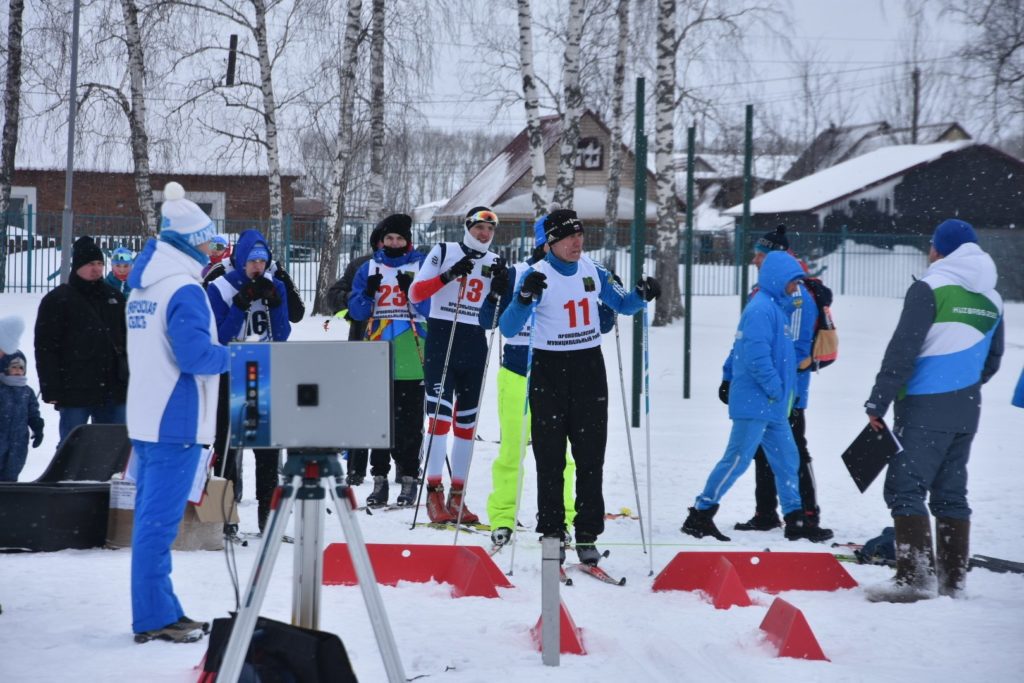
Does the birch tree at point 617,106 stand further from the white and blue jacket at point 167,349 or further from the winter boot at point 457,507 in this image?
the white and blue jacket at point 167,349

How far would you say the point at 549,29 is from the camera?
2525cm

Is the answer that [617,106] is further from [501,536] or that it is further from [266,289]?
[266,289]

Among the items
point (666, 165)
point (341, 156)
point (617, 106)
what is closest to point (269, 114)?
point (341, 156)

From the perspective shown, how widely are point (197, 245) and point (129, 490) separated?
199cm

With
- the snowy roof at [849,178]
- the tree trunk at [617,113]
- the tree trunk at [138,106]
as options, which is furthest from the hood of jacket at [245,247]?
the snowy roof at [849,178]

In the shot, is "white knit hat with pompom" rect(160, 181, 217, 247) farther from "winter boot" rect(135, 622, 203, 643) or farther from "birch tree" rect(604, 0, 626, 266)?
"birch tree" rect(604, 0, 626, 266)

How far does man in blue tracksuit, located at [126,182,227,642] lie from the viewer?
4.70m

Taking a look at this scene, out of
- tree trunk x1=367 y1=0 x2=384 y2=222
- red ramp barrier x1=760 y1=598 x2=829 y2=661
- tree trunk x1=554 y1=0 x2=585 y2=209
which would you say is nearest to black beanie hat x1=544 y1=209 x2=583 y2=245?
red ramp barrier x1=760 y1=598 x2=829 y2=661

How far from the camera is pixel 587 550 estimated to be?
242 inches

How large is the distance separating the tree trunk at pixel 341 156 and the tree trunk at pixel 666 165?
5258mm

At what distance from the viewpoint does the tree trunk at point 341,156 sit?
65.1 feet

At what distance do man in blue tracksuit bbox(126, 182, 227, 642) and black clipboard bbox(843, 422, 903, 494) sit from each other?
3213mm

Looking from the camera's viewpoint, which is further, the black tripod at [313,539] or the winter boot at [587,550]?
the winter boot at [587,550]

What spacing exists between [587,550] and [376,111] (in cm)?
1668
